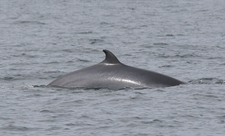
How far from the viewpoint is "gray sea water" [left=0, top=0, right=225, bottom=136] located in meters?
16.3

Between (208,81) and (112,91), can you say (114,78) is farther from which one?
(208,81)

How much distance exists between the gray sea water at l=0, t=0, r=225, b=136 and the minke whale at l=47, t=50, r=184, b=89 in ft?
0.85

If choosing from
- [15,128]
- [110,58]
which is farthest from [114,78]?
[15,128]

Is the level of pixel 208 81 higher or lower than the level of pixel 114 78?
lower

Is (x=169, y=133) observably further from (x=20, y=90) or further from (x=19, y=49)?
(x=19, y=49)

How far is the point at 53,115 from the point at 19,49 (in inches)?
614

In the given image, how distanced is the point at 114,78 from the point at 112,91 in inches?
16.9

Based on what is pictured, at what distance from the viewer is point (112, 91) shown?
19.7 m

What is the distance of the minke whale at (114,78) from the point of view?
1995 cm

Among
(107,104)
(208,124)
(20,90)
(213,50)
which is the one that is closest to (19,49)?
(213,50)

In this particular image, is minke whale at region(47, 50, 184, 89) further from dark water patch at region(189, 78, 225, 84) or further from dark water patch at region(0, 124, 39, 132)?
dark water patch at region(0, 124, 39, 132)

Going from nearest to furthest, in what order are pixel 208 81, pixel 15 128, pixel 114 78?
pixel 15 128
pixel 114 78
pixel 208 81

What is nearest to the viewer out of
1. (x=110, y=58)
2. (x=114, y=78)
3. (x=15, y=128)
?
(x=15, y=128)

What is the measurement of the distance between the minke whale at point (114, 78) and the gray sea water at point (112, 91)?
0.26 m
